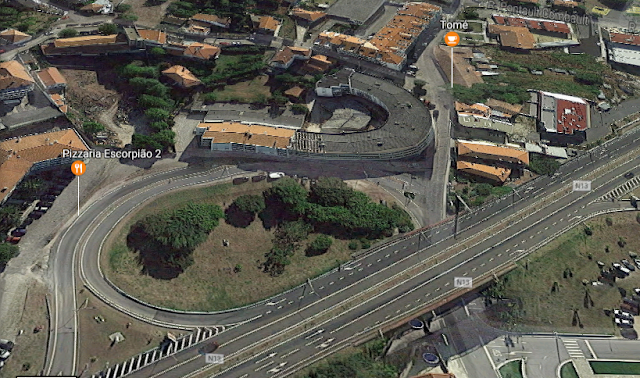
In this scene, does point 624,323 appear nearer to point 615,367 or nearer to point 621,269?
point 615,367

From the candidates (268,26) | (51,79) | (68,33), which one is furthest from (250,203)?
(68,33)

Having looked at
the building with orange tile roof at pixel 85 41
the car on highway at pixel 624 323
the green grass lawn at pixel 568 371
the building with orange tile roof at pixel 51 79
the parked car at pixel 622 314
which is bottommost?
the green grass lawn at pixel 568 371

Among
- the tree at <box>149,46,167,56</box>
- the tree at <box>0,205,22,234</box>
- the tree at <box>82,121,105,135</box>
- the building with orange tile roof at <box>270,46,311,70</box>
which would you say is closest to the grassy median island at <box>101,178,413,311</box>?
the tree at <box>0,205,22,234</box>

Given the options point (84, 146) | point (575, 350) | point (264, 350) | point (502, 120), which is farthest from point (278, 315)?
point (502, 120)

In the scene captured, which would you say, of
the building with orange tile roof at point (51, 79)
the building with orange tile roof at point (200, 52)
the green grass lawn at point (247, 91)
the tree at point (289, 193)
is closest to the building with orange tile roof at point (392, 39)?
the green grass lawn at point (247, 91)

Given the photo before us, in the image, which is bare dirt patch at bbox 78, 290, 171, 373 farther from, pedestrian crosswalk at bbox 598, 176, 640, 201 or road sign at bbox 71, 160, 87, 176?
pedestrian crosswalk at bbox 598, 176, 640, 201

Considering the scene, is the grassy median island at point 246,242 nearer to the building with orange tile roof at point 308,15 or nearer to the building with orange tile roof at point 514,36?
the building with orange tile roof at point 308,15
